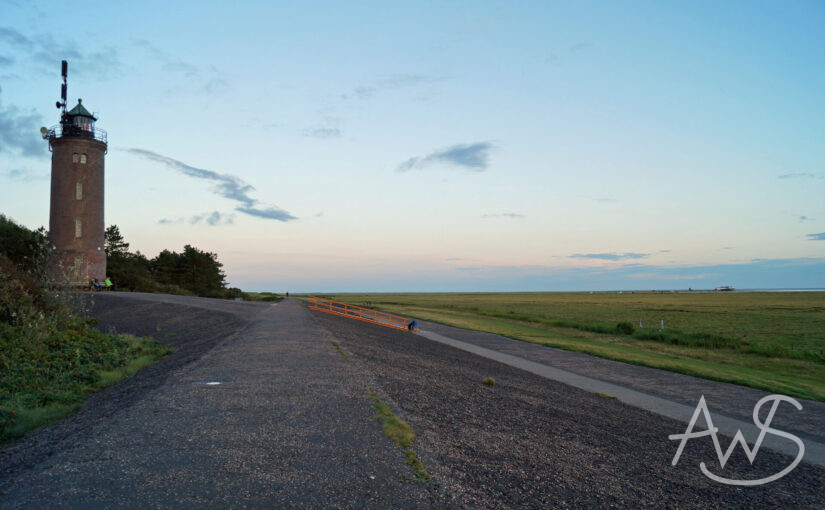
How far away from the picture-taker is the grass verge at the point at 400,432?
6.01 m

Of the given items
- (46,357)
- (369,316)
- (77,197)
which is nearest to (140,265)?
(77,197)

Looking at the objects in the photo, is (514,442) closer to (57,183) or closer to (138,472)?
(138,472)

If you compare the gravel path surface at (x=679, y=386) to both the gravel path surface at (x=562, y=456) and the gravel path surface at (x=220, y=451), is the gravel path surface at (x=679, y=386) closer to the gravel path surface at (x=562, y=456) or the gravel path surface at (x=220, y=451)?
the gravel path surface at (x=562, y=456)

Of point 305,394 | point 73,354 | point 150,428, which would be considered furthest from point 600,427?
point 73,354

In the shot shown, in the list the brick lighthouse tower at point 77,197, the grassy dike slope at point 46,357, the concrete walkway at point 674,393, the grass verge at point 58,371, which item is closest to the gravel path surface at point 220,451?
the grass verge at point 58,371

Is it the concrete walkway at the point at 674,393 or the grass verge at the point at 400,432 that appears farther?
the concrete walkway at the point at 674,393

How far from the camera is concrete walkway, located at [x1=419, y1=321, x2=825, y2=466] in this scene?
12.4 meters

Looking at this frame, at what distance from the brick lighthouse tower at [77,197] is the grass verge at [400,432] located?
149ft

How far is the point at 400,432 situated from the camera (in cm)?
741

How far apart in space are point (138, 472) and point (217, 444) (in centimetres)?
109

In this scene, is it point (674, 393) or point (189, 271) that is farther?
point (189, 271)

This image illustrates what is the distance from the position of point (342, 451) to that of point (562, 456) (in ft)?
12.8

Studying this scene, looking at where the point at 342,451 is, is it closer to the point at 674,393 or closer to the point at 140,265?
the point at 674,393

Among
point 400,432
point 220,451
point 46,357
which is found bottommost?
point 400,432
